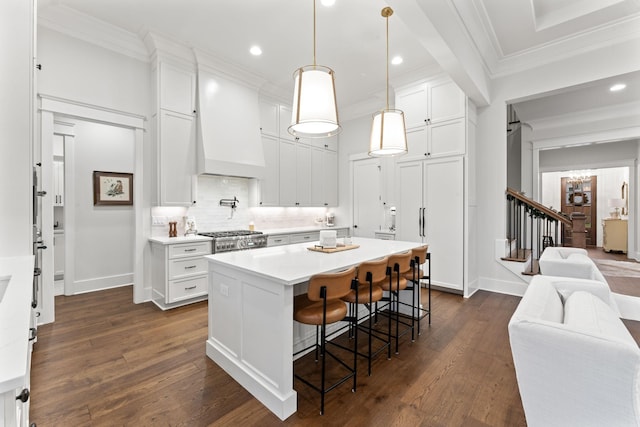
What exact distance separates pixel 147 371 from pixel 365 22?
13.4 ft

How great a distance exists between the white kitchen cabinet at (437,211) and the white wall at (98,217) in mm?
4312

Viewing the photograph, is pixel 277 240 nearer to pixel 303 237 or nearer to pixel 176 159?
pixel 303 237

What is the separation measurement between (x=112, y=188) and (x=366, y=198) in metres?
4.48

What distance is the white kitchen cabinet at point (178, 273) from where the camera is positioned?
3.62 m

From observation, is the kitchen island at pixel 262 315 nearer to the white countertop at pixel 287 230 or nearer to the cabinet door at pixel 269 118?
the white countertop at pixel 287 230

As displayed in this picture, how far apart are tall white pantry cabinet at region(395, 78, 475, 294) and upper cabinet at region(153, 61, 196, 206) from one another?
3186 millimetres

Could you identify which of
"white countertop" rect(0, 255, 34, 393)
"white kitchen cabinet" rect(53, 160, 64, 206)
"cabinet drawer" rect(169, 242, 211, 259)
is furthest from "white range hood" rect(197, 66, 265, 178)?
"white countertop" rect(0, 255, 34, 393)

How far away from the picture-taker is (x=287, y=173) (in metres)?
5.46

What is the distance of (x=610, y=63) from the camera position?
3.41 m

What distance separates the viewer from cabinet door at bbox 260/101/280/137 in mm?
5066

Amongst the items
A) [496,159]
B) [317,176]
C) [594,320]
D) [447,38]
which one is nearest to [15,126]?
[594,320]

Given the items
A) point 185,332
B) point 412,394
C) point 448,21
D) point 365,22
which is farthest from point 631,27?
point 185,332

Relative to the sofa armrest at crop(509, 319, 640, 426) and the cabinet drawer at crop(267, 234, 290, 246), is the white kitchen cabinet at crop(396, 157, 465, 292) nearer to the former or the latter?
the cabinet drawer at crop(267, 234, 290, 246)

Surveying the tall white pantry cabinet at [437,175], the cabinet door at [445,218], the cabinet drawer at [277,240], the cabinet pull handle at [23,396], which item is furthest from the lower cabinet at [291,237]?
the cabinet pull handle at [23,396]
